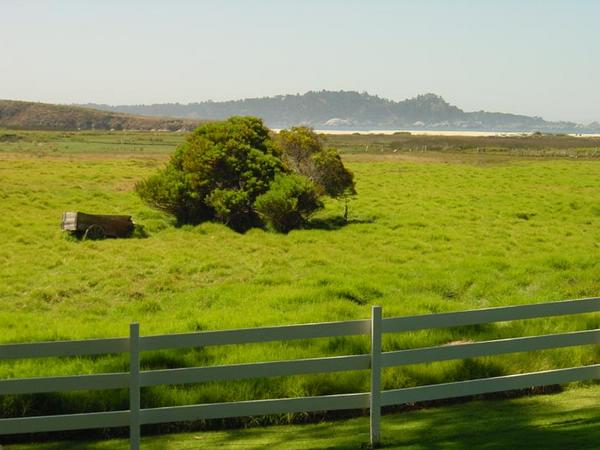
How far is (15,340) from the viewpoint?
12508mm

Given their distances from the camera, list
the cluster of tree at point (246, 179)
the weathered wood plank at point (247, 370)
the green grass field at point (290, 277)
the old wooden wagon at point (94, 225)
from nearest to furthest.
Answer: the weathered wood plank at point (247, 370) → the green grass field at point (290, 277) → the old wooden wagon at point (94, 225) → the cluster of tree at point (246, 179)

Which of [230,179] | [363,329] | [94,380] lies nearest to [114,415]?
[94,380]

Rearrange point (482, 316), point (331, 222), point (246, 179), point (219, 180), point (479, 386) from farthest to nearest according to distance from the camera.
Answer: point (331, 222) < point (219, 180) < point (246, 179) < point (479, 386) < point (482, 316)

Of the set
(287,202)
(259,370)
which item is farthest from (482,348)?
(287,202)

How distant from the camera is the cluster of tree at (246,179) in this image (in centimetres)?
2662

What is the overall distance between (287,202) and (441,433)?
18120 millimetres

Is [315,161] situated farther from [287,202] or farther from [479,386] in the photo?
[479,386]

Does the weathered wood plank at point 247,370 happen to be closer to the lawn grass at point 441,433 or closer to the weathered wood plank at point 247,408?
the weathered wood plank at point 247,408

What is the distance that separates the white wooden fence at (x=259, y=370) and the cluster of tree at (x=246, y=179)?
17885 mm

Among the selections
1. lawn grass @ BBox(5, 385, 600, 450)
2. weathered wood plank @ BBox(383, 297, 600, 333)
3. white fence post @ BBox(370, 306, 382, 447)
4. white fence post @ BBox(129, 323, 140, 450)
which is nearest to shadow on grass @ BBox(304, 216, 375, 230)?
lawn grass @ BBox(5, 385, 600, 450)

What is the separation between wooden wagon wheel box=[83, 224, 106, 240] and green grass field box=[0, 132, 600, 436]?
922 mm

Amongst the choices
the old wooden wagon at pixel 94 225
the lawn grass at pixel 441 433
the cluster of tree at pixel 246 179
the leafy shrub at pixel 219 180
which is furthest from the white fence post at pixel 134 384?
the leafy shrub at pixel 219 180

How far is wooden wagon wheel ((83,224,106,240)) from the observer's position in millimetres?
24062

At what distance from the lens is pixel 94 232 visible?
952 inches
